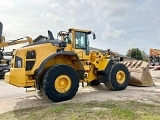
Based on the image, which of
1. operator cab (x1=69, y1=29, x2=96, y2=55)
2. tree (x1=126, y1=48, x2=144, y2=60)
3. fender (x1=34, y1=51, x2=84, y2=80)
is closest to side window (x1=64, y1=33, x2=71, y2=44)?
operator cab (x1=69, y1=29, x2=96, y2=55)

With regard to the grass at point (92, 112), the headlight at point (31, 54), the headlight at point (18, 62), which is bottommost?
the grass at point (92, 112)

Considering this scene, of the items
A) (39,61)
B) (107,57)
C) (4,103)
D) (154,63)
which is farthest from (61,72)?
(154,63)

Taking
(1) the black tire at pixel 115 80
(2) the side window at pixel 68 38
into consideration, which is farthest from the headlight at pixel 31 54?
(1) the black tire at pixel 115 80

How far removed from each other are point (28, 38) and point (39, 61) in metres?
5.33

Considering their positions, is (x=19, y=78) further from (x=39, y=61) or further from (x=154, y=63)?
(x=154, y=63)

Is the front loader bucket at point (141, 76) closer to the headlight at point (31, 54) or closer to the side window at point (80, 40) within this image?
the side window at point (80, 40)

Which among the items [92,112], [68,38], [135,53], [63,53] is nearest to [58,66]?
[63,53]

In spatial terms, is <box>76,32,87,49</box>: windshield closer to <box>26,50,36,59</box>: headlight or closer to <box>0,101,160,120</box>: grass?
<box>26,50,36,59</box>: headlight

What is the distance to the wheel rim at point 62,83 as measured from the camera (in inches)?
314

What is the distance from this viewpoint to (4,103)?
834cm

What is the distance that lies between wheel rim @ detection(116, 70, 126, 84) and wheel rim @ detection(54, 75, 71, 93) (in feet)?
9.42

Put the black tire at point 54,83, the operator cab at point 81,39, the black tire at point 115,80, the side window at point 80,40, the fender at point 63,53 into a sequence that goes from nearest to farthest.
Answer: the black tire at point 54,83, the fender at point 63,53, the operator cab at point 81,39, the side window at point 80,40, the black tire at point 115,80

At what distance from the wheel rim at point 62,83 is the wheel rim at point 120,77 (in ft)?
9.42

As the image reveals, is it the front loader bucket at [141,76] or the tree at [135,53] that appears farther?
the tree at [135,53]
